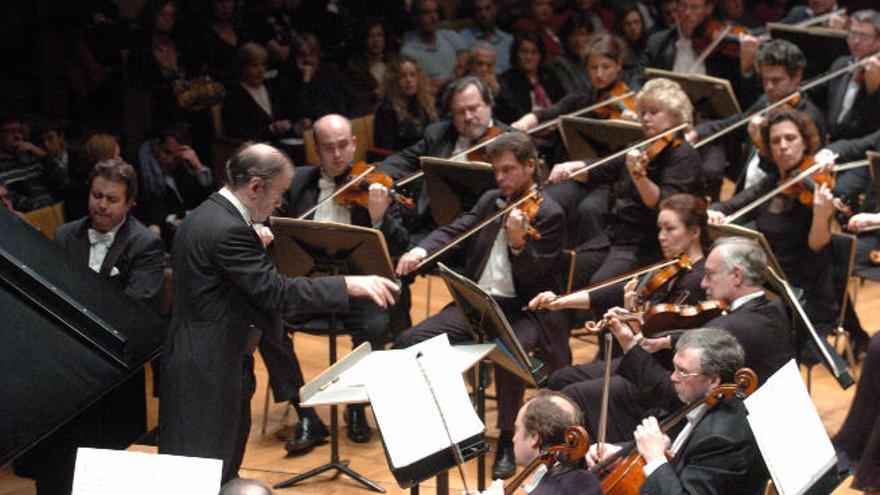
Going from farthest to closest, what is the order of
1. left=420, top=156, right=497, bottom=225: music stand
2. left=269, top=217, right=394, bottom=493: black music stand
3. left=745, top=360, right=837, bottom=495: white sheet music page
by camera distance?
left=420, top=156, right=497, bottom=225: music stand, left=269, top=217, right=394, bottom=493: black music stand, left=745, top=360, right=837, bottom=495: white sheet music page

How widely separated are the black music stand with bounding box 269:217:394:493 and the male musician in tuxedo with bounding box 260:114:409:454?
259 mm

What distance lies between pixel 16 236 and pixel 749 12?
23.0 ft

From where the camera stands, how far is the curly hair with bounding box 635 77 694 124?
5727 millimetres

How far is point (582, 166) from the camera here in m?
6.08

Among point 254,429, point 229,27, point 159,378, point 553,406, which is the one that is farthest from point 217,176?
point 553,406

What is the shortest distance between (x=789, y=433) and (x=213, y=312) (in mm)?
1756

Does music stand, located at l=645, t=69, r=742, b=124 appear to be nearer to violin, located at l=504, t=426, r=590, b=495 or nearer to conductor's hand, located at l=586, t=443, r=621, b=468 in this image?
conductor's hand, located at l=586, t=443, r=621, b=468

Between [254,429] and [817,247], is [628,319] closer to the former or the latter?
[817,247]

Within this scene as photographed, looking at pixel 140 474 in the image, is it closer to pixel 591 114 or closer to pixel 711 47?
pixel 591 114

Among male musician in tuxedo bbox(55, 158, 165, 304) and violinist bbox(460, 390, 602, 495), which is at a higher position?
male musician in tuxedo bbox(55, 158, 165, 304)

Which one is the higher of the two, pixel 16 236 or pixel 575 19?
pixel 575 19

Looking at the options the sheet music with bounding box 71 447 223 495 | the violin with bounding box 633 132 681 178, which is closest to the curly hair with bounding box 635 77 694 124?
the violin with bounding box 633 132 681 178

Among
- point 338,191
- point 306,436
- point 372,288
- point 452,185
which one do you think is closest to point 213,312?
point 372,288

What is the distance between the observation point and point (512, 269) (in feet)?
16.8
